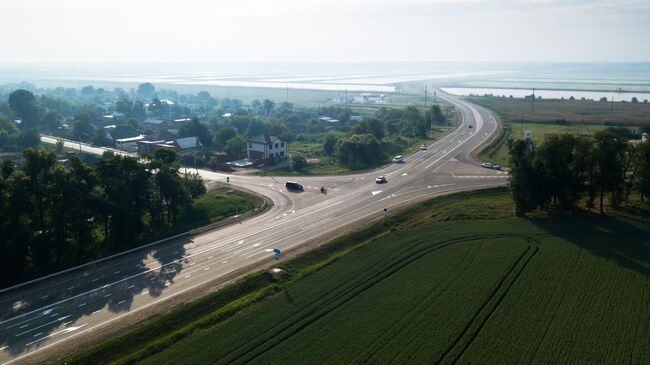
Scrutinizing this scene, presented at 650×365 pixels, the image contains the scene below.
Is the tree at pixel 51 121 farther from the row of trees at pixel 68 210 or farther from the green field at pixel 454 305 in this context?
the green field at pixel 454 305

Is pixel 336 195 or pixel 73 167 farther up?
pixel 73 167

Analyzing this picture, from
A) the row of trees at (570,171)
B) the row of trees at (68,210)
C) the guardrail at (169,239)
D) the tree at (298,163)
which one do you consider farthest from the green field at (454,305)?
the tree at (298,163)

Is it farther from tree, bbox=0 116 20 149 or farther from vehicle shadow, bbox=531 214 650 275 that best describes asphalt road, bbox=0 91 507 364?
tree, bbox=0 116 20 149

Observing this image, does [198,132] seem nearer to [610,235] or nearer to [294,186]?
[294,186]

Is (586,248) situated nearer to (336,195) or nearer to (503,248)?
(503,248)

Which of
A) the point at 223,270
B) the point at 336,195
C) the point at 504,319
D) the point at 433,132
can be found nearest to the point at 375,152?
the point at 336,195
